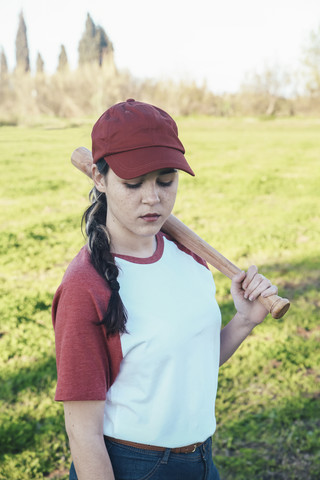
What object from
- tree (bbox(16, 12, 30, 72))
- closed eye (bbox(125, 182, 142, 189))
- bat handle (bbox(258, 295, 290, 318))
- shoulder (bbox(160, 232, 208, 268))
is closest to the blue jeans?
bat handle (bbox(258, 295, 290, 318))

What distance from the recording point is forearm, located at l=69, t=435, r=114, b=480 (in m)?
1.32

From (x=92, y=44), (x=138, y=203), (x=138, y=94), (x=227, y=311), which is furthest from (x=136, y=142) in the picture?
(x=92, y=44)

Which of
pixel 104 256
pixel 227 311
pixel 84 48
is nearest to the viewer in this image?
pixel 104 256

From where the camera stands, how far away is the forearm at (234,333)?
1.78 metres

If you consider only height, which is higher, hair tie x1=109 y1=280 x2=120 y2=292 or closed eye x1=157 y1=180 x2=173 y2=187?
closed eye x1=157 y1=180 x2=173 y2=187

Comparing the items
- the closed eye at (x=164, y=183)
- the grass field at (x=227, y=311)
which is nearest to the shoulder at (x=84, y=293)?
the closed eye at (x=164, y=183)

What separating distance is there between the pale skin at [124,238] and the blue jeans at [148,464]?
0.06m

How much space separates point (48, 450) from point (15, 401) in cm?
58

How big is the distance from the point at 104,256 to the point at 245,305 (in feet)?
1.83

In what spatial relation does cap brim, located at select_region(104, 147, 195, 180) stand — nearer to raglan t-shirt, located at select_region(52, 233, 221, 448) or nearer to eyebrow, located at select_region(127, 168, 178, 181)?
eyebrow, located at select_region(127, 168, 178, 181)

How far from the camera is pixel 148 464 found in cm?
144

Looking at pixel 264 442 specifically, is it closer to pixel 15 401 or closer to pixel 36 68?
pixel 15 401

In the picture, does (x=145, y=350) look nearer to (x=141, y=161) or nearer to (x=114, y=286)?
(x=114, y=286)

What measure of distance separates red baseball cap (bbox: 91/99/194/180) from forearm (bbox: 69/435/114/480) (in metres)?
0.65
